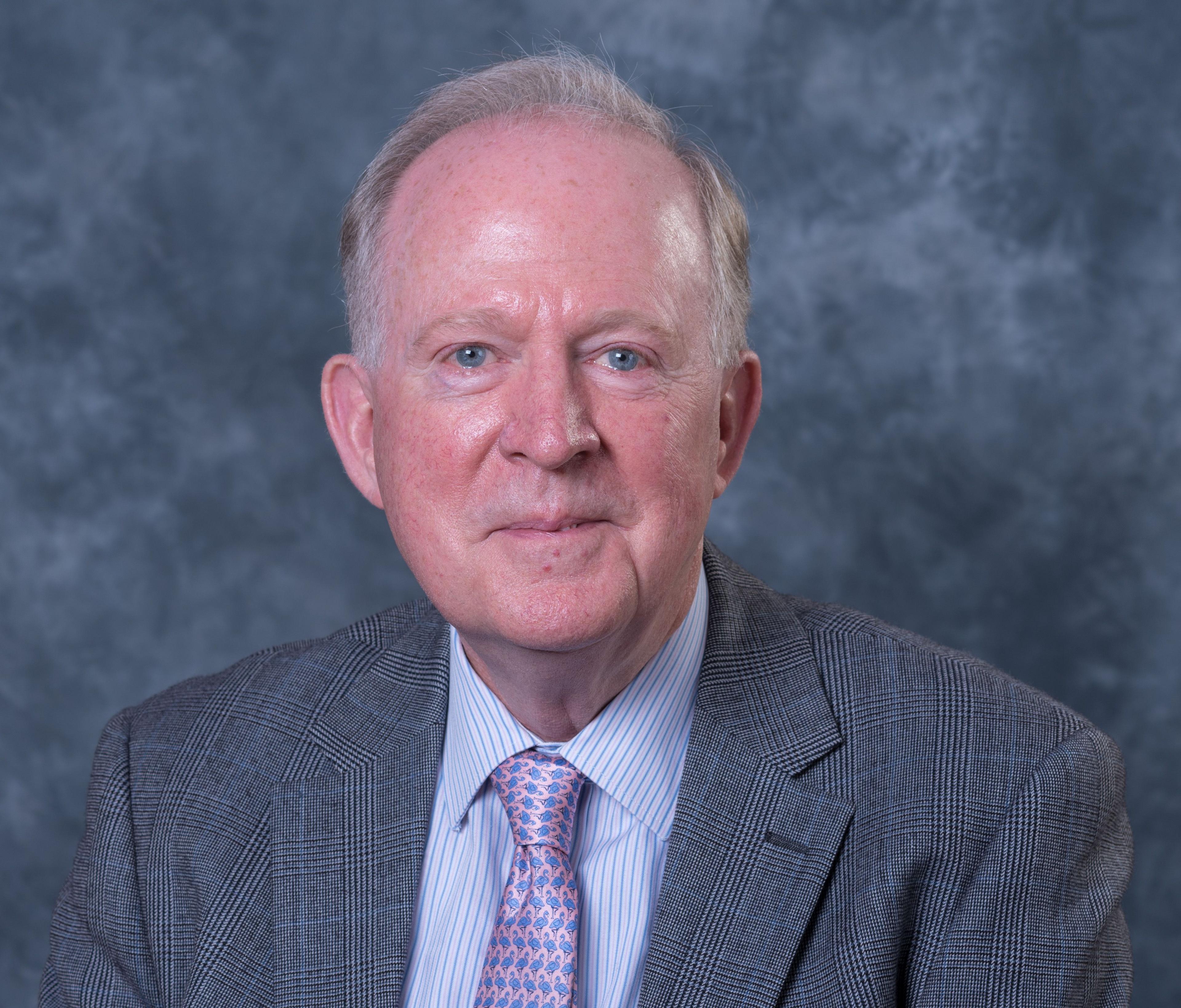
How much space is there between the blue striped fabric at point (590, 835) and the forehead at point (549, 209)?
2.29ft

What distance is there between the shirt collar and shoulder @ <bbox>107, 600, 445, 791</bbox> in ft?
0.90

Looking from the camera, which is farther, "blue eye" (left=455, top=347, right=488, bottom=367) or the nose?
"blue eye" (left=455, top=347, right=488, bottom=367)

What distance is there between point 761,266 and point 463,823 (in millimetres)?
2321

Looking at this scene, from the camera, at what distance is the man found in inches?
95.7

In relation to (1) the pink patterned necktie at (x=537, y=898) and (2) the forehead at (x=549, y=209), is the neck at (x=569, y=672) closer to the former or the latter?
(1) the pink patterned necktie at (x=537, y=898)

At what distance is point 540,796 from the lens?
2602 mm

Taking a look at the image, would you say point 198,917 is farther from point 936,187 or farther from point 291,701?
point 936,187

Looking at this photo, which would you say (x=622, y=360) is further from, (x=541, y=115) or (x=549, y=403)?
(x=541, y=115)

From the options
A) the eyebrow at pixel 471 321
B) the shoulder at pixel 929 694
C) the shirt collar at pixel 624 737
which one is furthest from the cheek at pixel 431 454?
the shoulder at pixel 929 694

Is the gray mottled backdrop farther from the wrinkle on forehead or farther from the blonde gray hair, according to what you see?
the wrinkle on forehead

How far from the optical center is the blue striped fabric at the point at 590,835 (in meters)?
2.56

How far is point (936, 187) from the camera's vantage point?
4.39 m

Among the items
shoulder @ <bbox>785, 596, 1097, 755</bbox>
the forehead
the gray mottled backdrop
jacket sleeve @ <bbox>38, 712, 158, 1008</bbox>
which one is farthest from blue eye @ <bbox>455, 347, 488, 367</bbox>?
the gray mottled backdrop

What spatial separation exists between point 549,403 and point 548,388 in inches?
1.2
